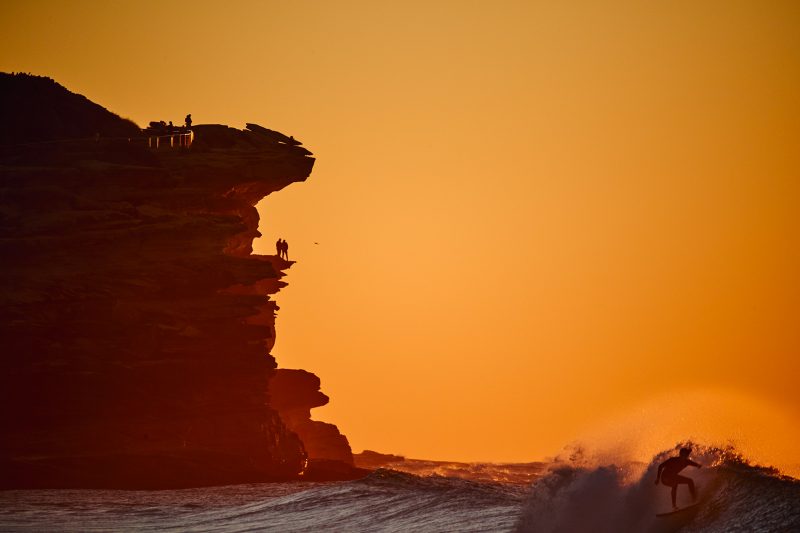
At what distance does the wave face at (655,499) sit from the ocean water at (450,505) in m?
0.04

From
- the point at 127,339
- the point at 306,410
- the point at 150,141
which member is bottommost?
the point at 306,410

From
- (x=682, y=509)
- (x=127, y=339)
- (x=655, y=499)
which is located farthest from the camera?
(x=127, y=339)

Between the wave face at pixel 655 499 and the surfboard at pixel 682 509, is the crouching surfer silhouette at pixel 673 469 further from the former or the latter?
the wave face at pixel 655 499

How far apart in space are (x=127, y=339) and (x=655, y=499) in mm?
36609

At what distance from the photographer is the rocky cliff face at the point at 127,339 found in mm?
63906

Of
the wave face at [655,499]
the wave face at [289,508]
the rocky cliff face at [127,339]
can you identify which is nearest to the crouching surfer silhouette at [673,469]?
the wave face at [655,499]

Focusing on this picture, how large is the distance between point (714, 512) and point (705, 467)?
167 inches

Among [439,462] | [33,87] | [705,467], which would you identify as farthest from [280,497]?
[439,462]

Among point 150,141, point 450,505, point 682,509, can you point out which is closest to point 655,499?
point 682,509

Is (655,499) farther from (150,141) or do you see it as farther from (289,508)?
(150,141)

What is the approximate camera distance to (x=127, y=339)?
65.2 metres

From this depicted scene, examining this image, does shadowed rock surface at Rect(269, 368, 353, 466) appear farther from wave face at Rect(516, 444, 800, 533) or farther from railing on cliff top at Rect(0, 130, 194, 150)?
wave face at Rect(516, 444, 800, 533)

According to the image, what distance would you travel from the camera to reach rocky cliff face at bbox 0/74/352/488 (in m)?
63.9

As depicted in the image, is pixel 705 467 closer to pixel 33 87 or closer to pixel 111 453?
pixel 111 453
